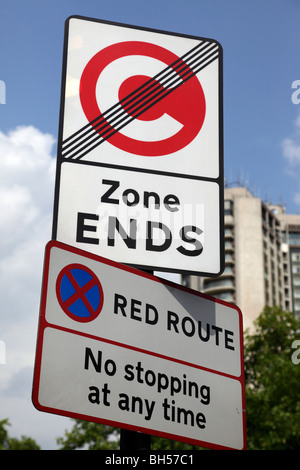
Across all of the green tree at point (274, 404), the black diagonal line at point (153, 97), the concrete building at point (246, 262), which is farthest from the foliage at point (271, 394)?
the concrete building at point (246, 262)

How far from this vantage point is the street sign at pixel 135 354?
2086 mm

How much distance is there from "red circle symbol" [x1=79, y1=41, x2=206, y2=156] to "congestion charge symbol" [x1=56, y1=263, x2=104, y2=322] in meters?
0.67

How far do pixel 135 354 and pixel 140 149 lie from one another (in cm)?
93

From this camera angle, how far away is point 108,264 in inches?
93.0

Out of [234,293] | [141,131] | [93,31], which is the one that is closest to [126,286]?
[141,131]

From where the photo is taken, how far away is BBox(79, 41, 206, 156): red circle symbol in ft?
8.80

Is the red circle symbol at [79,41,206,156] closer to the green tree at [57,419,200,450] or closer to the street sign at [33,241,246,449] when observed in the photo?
the street sign at [33,241,246,449]

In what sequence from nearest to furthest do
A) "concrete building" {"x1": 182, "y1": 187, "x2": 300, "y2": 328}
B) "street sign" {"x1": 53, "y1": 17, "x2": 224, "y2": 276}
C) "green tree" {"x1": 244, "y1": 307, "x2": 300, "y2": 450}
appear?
"street sign" {"x1": 53, "y1": 17, "x2": 224, "y2": 276} < "green tree" {"x1": 244, "y1": 307, "x2": 300, "y2": 450} < "concrete building" {"x1": 182, "y1": 187, "x2": 300, "y2": 328}

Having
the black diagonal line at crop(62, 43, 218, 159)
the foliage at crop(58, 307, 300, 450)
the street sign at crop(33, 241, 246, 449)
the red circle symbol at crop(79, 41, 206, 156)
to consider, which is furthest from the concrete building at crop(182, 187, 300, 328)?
the street sign at crop(33, 241, 246, 449)

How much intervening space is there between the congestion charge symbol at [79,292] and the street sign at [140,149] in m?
0.17

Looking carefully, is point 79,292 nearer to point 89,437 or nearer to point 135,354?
point 135,354

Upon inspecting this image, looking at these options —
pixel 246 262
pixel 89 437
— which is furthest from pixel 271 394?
pixel 246 262

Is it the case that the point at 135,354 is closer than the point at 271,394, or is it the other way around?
the point at 135,354

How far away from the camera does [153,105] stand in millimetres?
2789
